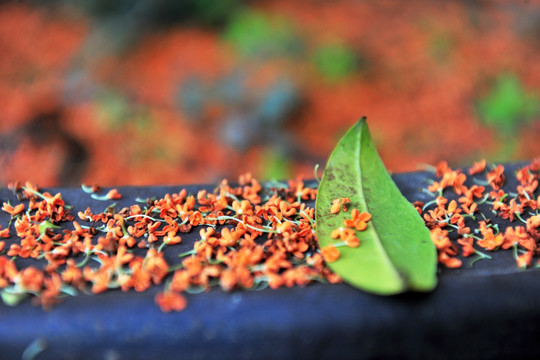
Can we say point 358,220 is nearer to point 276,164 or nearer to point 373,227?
point 373,227

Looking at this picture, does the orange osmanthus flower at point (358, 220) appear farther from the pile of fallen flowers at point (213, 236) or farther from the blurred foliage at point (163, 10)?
the blurred foliage at point (163, 10)

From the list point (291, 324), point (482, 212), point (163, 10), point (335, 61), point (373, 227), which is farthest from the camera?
point (163, 10)

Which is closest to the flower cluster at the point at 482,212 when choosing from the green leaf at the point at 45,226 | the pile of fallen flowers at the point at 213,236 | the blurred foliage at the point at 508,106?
the pile of fallen flowers at the point at 213,236

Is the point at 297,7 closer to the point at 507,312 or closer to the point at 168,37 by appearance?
the point at 168,37

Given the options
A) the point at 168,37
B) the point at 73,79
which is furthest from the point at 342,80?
the point at 73,79

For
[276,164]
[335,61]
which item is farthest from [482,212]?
[335,61]

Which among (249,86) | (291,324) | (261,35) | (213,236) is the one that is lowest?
(291,324)
